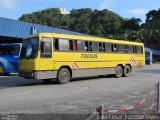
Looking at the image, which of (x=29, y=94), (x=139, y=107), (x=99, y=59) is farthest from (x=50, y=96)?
(x=99, y=59)

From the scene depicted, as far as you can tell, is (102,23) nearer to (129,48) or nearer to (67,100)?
(129,48)

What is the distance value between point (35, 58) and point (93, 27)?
81.6 metres

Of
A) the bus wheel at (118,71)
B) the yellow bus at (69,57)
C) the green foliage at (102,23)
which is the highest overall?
the green foliage at (102,23)

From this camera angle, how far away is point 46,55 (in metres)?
18.8

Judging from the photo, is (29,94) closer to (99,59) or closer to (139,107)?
(139,107)

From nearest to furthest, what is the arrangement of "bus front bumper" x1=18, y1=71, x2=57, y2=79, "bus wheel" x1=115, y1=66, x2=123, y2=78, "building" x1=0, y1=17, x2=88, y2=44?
"bus front bumper" x1=18, y1=71, x2=57, y2=79
"bus wheel" x1=115, y1=66, x2=123, y2=78
"building" x1=0, y1=17, x2=88, y2=44

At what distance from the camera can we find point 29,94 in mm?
14992

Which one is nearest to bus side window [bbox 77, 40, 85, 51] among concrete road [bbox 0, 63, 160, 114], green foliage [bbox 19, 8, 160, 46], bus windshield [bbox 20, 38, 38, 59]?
bus windshield [bbox 20, 38, 38, 59]

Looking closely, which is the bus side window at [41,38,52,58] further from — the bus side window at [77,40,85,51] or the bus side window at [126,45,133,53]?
the bus side window at [126,45,133,53]

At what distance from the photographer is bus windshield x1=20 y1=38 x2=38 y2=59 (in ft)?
61.2

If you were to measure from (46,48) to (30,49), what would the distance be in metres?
0.87

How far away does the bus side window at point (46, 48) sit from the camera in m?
18.7

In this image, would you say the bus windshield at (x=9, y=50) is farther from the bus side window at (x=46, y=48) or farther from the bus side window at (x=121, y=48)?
the bus side window at (x=46, y=48)

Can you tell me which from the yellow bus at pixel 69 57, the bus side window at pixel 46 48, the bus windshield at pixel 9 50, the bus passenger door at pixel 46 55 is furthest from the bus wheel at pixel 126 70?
the bus windshield at pixel 9 50
